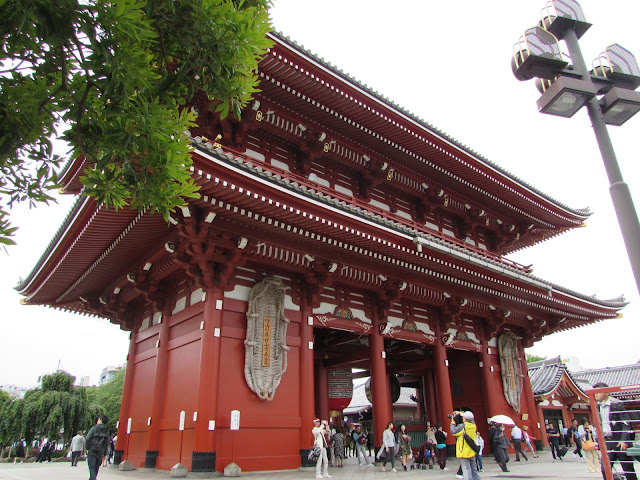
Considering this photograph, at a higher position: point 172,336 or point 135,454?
point 172,336

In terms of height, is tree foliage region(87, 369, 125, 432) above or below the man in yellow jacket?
above

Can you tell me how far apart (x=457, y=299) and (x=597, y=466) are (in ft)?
20.9

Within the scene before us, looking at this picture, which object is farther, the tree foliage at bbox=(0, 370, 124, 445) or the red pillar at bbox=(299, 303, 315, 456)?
the tree foliage at bbox=(0, 370, 124, 445)

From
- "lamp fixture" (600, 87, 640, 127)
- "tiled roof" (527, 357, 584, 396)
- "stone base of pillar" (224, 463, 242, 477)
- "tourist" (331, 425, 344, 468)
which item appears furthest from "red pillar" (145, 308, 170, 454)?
"tiled roof" (527, 357, 584, 396)

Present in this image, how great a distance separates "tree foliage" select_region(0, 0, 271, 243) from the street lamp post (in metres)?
3.28

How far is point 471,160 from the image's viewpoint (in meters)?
16.9

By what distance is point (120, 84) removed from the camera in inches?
158

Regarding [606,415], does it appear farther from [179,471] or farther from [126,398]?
[126,398]

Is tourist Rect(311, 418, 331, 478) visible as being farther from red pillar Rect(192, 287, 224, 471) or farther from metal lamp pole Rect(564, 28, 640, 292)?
metal lamp pole Rect(564, 28, 640, 292)

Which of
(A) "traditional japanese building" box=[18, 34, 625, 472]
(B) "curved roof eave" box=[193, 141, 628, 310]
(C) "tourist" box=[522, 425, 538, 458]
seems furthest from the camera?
(C) "tourist" box=[522, 425, 538, 458]

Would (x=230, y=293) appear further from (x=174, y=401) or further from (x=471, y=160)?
(x=471, y=160)

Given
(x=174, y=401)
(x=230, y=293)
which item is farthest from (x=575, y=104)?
(x=174, y=401)

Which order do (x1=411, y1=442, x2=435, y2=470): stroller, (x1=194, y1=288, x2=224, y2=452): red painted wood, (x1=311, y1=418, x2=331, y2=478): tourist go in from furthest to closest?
(x1=411, y1=442, x2=435, y2=470): stroller
(x1=311, y1=418, x2=331, y2=478): tourist
(x1=194, y1=288, x2=224, y2=452): red painted wood

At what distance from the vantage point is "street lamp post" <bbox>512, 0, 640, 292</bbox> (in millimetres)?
5039
